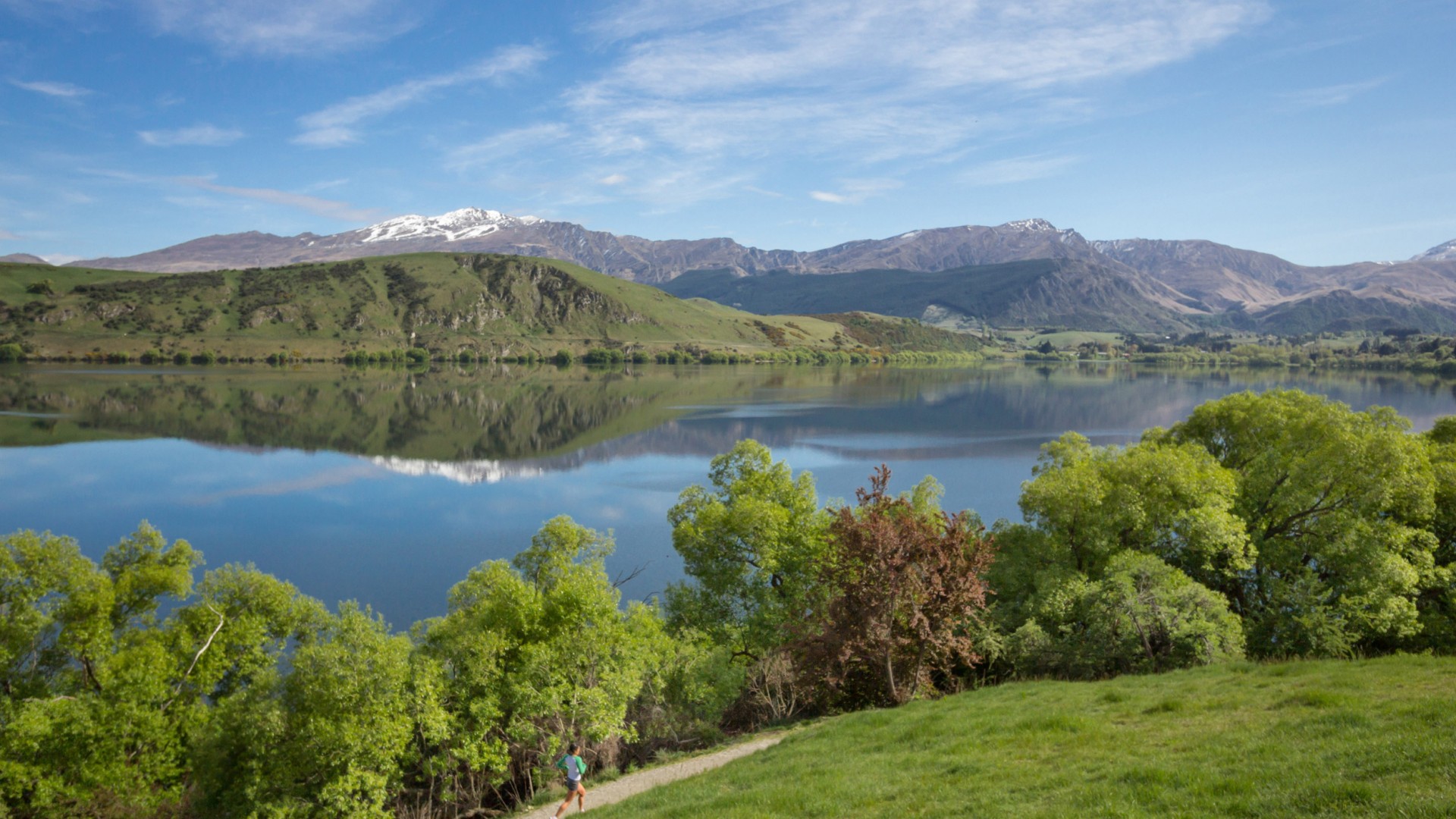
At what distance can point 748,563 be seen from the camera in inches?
1331

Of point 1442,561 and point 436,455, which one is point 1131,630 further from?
point 436,455

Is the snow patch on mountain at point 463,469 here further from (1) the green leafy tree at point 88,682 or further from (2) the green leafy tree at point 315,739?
(2) the green leafy tree at point 315,739

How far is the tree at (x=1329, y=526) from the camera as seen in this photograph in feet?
87.7

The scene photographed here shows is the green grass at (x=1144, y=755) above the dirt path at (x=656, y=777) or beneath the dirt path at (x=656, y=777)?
above

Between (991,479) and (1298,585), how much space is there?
43.4m

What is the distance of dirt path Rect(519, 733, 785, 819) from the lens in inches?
818

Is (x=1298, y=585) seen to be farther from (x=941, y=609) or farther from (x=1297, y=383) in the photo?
(x=1297, y=383)

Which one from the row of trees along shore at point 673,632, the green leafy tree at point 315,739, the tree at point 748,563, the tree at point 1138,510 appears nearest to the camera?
the green leafy tree at point 315,739

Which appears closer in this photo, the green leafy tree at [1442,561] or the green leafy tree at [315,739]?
the green leafy tree at [315,739]

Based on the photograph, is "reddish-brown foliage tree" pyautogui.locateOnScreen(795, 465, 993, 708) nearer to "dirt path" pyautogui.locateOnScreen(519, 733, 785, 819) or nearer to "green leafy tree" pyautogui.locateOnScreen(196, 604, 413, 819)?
"dirt path" pyautogui.locateOnScreen(519, 733, 785, 819)

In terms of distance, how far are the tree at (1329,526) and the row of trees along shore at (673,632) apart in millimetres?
128

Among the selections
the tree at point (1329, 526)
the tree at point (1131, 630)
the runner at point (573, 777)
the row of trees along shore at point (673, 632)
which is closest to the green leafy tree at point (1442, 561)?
the row of trees along shore at point (673, 632)

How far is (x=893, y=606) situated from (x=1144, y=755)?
10.4 meters

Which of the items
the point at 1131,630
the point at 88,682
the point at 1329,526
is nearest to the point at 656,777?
the point at 1131,630
